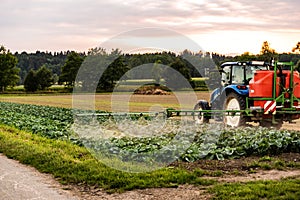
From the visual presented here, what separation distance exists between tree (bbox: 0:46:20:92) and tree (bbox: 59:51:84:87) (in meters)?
14.4

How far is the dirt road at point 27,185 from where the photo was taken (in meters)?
7.27

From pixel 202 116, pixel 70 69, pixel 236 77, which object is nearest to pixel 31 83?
pixel 70 69

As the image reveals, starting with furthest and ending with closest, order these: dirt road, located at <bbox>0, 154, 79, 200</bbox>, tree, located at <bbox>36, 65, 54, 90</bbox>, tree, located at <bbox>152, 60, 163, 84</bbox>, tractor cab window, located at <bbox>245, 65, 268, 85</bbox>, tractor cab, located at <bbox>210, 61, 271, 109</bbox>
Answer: tree, located at <bbox>36, 65, 54, 90</bbox> < tractor cab window, located at <bbox>245, 65, 268, 85</bbox> < tractor cab, located at <bbox>210, 61, 271, 109</bbox> < tree, located at <bbox>152, 60, 163, 84</bbox> < dirt road, located at <bbox>0, 154, 79, 200</bbox>

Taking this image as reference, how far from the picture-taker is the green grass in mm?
6730

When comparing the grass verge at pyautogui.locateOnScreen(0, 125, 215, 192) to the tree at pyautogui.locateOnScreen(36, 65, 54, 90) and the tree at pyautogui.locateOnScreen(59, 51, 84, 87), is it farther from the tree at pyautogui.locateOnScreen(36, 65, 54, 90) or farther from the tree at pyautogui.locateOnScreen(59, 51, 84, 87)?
the tree at pyautogui.locateOnScreen(36, 65, 54, 90)

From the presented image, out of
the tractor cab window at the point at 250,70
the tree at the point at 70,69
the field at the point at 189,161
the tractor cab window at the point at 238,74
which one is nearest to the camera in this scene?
the field at the point at 189,161

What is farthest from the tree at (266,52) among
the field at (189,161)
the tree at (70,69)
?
the tree at (70,69)

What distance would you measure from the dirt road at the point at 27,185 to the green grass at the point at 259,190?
94.5 inches

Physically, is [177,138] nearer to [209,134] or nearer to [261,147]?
[209,134]

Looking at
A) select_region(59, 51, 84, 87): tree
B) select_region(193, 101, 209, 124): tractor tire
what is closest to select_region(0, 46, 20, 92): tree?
select_region(59, 51, 84, 87): tree

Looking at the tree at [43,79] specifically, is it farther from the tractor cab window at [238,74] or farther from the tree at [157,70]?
the tractor cab window at [238,74]

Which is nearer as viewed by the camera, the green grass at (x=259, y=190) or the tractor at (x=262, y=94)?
the green grass at (x=259, y=190)

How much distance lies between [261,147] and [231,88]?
→ 5.65 metres

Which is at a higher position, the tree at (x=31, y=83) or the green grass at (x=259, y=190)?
the tree at (x=31, y=83)
